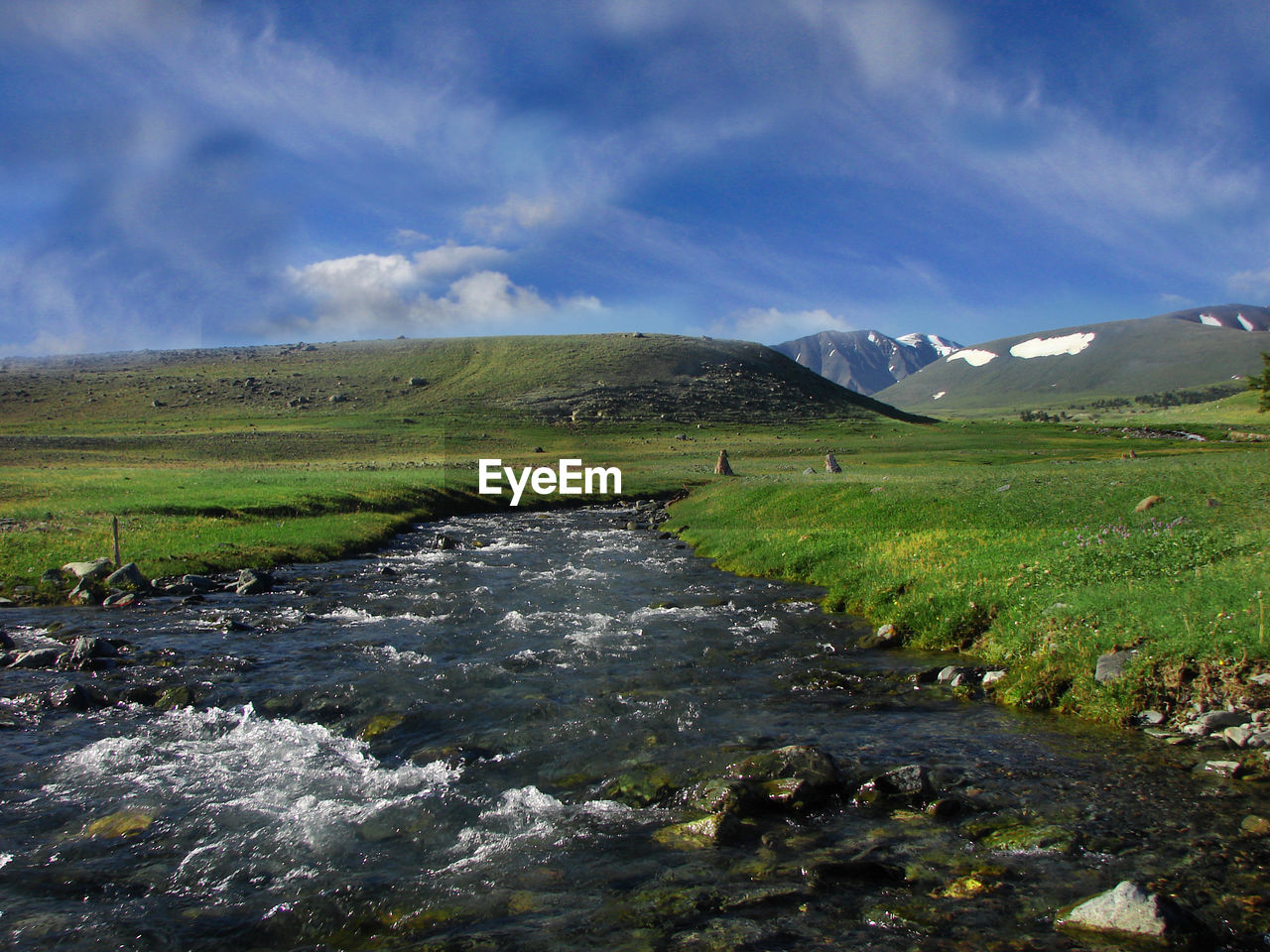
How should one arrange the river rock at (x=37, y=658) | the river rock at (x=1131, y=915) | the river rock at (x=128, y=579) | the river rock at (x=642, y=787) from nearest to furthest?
the river rock at (x=1131, y=915) < the river rock at (x=642, y=787) < the river rock at (x=37, y=658) < the river rock at (x=128, y=579)

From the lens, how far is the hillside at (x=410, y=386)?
127m

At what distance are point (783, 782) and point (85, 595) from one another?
79.5 ft

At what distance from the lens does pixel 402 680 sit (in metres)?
15.8

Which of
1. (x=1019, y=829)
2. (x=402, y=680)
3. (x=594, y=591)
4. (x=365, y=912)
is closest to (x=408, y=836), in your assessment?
(x=365, y=912)

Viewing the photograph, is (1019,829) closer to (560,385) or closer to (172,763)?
(172,763)

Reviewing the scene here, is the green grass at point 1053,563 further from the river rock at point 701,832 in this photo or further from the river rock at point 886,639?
the river rock at point 701,832

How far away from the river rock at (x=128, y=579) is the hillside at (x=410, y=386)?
324 feet

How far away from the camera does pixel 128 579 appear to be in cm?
2447

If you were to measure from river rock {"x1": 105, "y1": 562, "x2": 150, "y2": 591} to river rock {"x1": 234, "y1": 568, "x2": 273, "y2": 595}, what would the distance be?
2878 millimetres

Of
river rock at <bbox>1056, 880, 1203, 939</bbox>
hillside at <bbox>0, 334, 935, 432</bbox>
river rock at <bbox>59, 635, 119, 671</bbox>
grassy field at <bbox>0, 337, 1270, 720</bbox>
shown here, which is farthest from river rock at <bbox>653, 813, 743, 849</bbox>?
hillside at <bbox>0, 334, 935, 432</bbox>

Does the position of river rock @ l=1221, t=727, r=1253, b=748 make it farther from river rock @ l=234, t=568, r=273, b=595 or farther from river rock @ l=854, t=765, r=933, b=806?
river rock @ l=234, t=568, r=273, b=595

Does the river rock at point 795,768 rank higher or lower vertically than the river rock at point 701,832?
higher

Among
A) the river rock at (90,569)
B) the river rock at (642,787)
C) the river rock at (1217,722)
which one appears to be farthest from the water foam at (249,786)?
the river rock at (90,569)

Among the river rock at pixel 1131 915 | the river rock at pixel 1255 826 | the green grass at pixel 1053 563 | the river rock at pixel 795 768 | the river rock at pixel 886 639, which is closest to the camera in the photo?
the river rock at pixel 1131 915
